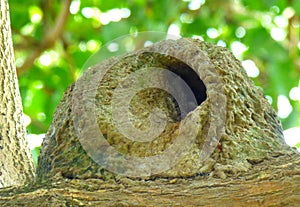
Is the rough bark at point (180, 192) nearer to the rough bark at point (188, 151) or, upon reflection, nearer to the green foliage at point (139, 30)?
the rough bark at point (188, 151)

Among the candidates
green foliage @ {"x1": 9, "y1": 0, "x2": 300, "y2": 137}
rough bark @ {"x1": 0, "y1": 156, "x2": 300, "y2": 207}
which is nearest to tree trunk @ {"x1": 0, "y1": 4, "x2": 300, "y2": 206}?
rough bark @ {"x1": 0, "y1": 156, "x2": 300, "y2": 207}

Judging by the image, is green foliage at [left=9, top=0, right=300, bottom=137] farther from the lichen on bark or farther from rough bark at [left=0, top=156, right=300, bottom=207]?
rough bark at [left=0, top=156, right=300, bottom=207]

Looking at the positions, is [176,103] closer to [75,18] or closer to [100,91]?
[100,91]

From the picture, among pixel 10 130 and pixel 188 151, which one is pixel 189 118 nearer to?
pixel 188 151

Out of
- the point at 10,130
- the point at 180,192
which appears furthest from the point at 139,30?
the point at 180,192

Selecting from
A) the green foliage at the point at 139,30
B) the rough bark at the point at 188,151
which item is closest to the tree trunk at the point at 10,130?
the rough bark at the point at 188,151

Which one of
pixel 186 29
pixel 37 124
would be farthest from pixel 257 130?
pixel 186 29
